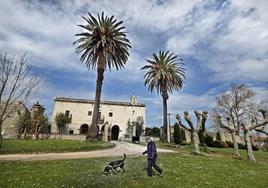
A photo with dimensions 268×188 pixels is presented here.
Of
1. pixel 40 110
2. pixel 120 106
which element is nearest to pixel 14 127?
pixel 40 110

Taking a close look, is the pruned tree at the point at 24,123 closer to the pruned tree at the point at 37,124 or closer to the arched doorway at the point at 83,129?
the pruned tree at the point at 37,124

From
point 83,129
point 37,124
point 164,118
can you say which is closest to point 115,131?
point 83,129

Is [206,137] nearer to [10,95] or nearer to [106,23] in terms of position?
[106,23]

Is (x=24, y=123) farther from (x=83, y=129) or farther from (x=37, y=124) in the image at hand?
(x=83, y=129)

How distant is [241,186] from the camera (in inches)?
377

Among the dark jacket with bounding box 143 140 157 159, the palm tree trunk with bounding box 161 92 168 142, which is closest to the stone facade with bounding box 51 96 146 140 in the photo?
the palm tree trunk with bounding box 161 92 168 142

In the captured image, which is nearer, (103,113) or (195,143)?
(195,143)

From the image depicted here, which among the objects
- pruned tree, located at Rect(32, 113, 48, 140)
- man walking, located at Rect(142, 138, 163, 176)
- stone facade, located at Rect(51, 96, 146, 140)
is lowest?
man walking, located at Rect(142, 138, 163, 176)

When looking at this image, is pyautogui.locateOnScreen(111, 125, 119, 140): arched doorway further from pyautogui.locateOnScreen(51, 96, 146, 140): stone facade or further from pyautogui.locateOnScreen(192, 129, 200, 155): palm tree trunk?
pyautogui.locateOnScreen(192, 129, 200, 155): palm tree trunk

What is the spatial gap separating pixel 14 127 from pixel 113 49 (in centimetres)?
2269

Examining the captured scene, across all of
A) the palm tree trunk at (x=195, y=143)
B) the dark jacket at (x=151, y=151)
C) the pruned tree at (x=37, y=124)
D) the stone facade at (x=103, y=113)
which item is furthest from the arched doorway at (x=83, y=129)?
the dark jacket at (x=151, y=151)

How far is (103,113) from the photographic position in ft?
200

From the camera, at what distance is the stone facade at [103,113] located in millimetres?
59281

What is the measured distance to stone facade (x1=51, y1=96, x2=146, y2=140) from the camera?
59281mm
